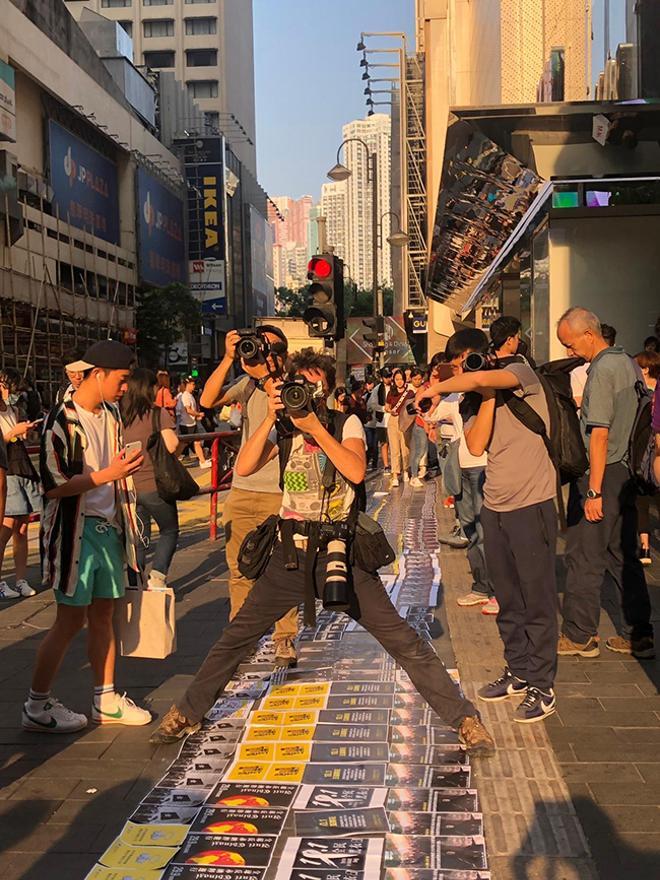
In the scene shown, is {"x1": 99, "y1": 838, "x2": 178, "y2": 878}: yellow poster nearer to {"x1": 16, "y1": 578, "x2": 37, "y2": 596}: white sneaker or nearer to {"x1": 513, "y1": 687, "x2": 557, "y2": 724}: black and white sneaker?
{"x1": 513, "y1": 687, "x2": 557, "y2": 724}: black and white sneaker

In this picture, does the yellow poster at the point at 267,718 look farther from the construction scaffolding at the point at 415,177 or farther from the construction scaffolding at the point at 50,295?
the construction scaffolding at the point at 415,177

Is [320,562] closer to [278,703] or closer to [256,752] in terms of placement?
[256,752]

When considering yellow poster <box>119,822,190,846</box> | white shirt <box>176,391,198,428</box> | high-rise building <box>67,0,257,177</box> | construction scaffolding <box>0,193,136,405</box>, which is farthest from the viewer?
high-rise building <box>67,0,257,177</box>

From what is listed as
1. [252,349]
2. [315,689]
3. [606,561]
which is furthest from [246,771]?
[606,561]

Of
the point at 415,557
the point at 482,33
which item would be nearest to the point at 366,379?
the point at 482,33

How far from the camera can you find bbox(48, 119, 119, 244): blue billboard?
44281 mm

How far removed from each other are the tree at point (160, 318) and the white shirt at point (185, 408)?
2646cm

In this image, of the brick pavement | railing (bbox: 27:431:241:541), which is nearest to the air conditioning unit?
railing (bbox: 27:431:241:541)

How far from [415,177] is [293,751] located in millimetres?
68218

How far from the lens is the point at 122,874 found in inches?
138

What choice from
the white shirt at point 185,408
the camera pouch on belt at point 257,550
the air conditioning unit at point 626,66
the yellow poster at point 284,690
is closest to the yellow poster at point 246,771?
the camera pouch on belt at point 257,550

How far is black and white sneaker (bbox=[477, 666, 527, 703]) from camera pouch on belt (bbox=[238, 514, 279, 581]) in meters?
1.40

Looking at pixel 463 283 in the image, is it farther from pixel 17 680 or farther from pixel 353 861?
pixel 353 861

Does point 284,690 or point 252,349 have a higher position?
point 252,349
